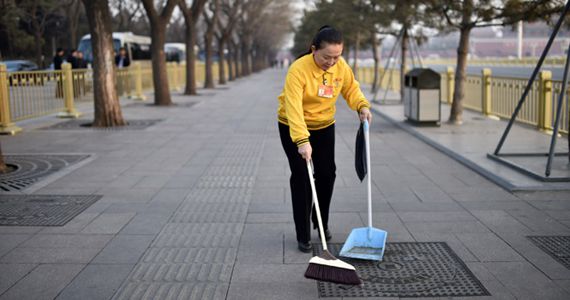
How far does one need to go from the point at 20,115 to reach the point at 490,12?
947cm

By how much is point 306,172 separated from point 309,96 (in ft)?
1.91

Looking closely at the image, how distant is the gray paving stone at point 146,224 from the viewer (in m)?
5.59

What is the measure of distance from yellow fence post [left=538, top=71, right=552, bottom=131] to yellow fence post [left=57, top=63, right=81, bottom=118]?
10448 mm

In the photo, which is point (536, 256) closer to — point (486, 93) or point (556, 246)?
point (556, 246)

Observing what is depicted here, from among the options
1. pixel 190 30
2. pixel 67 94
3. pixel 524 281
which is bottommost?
→ pixel 524 281

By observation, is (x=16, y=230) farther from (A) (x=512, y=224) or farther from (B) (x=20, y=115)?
(B) (x=20, y=115)

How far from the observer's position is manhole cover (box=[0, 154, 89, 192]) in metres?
7.61

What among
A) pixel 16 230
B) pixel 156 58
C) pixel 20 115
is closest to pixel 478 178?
pixel 16 230

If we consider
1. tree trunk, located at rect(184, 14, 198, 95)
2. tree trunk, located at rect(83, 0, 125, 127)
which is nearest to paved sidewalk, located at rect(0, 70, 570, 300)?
tree trunk, located at rect(83, 0, 125, 127)

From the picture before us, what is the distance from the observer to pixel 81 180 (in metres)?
7.89

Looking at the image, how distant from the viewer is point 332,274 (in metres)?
4.20

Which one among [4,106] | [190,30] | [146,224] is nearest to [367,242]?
[146,224]

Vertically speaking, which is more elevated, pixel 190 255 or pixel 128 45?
pixel 128 45

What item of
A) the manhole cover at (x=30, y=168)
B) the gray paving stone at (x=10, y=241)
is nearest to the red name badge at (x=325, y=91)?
the gray paving stone at (x=10, y=241)
